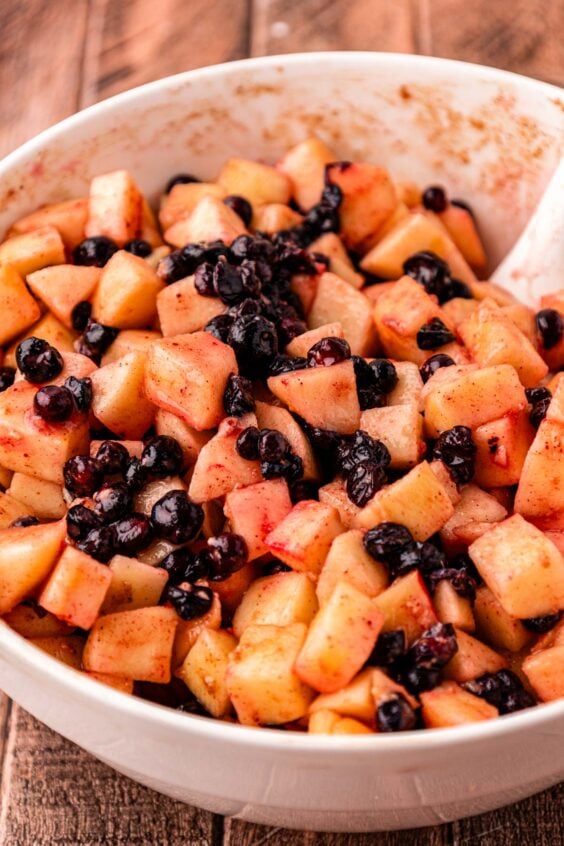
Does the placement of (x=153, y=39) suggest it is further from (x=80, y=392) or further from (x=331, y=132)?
(x=80, y=392)

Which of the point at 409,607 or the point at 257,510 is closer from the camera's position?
the point at 409,607

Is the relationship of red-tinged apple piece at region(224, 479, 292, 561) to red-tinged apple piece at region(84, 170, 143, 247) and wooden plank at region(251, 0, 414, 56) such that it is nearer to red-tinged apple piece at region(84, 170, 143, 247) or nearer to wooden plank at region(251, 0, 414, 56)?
red-tinged apple piece at region(84, 170, 143, 247)

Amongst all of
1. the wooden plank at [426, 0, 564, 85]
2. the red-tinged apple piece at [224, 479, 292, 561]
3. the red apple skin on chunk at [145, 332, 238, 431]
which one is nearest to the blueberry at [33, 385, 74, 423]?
the red apple skin on chunk at [145, 332, 238, 431]

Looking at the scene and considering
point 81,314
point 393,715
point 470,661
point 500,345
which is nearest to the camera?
point 393,715

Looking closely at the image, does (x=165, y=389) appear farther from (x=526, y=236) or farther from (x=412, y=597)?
(x=526, y=236)

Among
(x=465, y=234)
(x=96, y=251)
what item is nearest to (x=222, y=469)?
(x=96, y=251)

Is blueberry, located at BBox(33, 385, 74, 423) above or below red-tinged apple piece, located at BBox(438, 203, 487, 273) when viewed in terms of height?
above
